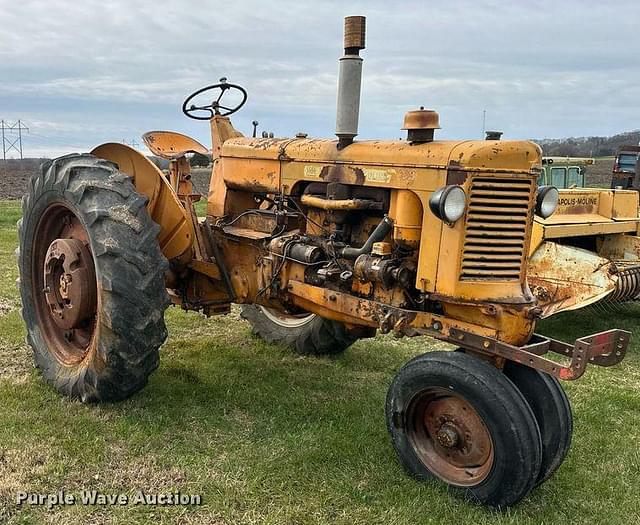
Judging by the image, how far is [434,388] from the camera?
3418mm

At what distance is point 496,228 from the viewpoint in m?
3.46

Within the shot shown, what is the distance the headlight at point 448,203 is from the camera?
324cm

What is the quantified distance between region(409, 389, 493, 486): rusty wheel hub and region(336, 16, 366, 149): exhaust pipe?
65.5 inches

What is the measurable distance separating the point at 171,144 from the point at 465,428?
127 inches

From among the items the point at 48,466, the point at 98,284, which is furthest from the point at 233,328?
the point at 48,466

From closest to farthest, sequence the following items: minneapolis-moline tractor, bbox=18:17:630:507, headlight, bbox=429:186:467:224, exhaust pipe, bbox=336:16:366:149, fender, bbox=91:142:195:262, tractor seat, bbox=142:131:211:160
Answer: headlight, bbox=429:186:467:224, minneapolis-moline tractor, bbox=18:17:630:507, exhaust pipe, bbox=336:16:366:149, fender, bbox=91:142:195:262, tractor seat, bbox=142:131:211:160

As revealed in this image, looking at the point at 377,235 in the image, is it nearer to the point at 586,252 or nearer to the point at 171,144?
the point at 171,144

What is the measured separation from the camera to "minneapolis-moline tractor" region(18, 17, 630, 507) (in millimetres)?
3340

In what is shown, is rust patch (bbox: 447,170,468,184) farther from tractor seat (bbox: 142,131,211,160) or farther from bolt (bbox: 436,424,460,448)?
tractor seat (bbox: 142,131,211,160)

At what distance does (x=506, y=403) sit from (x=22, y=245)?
11.5ft

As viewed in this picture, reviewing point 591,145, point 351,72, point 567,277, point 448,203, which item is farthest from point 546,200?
point 591,145

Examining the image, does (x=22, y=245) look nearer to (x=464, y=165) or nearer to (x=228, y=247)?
(x=228, y=247)

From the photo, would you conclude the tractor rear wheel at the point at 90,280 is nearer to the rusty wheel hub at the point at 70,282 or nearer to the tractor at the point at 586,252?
the rusty wheel hub at the point at 70,282

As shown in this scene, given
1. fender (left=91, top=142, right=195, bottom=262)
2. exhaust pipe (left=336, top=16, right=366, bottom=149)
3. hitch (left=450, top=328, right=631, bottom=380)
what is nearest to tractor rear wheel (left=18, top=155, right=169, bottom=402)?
fender (left=91, top=142, right=195, bottom=262)
